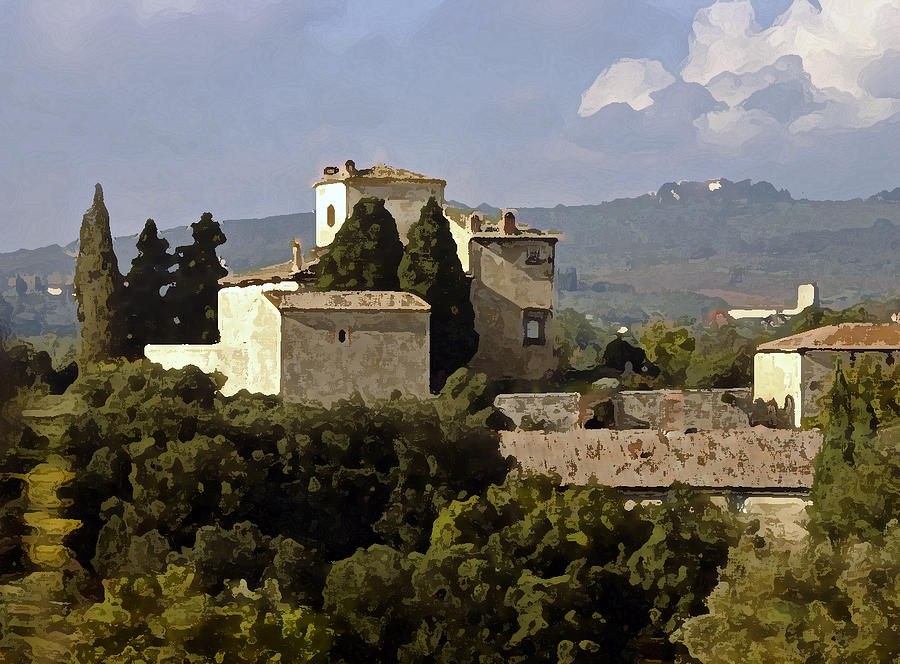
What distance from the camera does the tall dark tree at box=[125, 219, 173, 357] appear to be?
41.9 meters

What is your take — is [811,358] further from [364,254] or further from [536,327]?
[364,254]

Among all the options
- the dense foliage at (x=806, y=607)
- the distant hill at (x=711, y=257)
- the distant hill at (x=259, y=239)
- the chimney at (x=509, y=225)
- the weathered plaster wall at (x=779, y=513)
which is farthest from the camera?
the distant hill at (x=711, y=257)

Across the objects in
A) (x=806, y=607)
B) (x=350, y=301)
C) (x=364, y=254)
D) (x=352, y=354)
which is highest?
(x=364, y=254)

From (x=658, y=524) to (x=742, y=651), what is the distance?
7.10m

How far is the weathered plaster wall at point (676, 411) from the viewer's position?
126ft

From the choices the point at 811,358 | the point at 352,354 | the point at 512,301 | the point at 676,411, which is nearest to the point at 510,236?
the point at 512,301

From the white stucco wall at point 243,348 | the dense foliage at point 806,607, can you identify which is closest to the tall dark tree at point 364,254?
the white stucco wall at point 243,348

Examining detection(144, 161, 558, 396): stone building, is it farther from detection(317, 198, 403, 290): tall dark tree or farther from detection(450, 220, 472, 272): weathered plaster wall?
detection(317, 198, 403, 290): tall dark tree

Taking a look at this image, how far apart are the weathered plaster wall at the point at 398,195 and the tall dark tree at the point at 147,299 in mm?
5948

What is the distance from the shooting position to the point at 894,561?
22844 millimetres

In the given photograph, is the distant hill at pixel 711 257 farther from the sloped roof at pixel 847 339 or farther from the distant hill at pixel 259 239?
the sloped roof at pixel 847 339

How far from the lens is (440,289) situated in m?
38.2

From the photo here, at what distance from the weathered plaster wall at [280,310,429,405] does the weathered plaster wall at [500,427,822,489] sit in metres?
2.97

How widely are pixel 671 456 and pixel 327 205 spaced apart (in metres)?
13.8
